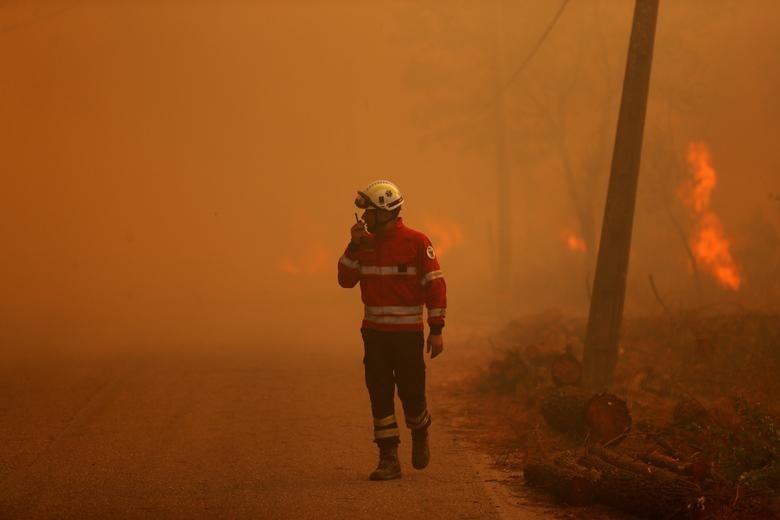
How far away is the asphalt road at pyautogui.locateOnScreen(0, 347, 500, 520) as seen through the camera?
6.38 metres

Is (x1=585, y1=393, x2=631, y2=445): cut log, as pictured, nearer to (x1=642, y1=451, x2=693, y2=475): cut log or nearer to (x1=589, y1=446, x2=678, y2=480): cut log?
(x1=589, y1=446, x2=678, y2=480): cut log

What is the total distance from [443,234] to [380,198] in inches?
1859

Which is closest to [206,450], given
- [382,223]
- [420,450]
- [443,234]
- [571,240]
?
[420,450]

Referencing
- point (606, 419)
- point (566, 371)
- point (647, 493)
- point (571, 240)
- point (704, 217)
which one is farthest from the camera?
point (571, 240)

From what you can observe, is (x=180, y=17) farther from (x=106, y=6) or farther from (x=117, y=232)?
(x=117, y=232)

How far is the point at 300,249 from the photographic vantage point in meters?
50.4

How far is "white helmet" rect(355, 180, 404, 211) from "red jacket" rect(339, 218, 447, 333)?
0.17 metres

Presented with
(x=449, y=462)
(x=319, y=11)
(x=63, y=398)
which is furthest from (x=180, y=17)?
(x=449, y=462)

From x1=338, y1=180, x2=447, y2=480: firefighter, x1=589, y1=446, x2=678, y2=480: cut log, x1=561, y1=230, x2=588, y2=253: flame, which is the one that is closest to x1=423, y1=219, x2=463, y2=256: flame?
x1=561, y1=230, x2=588, y2=253: flame

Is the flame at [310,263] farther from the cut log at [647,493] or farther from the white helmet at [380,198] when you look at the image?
the cut log at [647,493]

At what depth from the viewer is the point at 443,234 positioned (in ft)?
178

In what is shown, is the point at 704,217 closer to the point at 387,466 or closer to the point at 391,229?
the point at 391,229

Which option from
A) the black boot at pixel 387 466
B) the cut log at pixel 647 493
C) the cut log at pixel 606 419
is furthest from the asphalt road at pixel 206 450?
the cut log at pixel 606 419

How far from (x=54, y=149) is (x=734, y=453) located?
41.6m
